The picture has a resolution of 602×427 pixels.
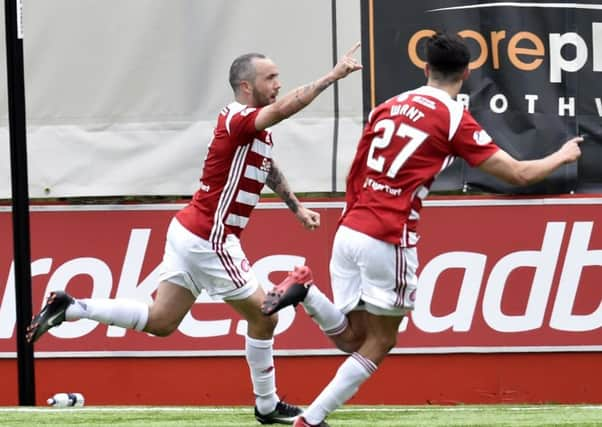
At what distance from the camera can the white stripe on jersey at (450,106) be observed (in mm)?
6633

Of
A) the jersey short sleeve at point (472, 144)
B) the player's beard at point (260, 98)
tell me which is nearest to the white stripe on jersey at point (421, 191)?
the jersey short sleeve at point (472, 144)

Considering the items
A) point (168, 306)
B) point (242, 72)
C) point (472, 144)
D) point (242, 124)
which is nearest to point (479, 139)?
point (472, 144)

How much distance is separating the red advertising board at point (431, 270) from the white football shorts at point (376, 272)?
3.36m

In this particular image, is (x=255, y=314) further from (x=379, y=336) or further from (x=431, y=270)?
(x=431, y=270)

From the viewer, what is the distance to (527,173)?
6605 millimetres

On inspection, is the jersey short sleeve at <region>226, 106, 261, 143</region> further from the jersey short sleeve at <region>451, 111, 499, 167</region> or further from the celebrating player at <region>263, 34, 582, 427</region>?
the jersey short sleeve at <region>451, 111, 499, 167</region>

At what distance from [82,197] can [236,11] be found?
1707mm

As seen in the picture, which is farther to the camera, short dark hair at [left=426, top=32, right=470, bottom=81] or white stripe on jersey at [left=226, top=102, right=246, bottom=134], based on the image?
white stripe on jersey at [left=226, top=102, right=246, bottom=134]

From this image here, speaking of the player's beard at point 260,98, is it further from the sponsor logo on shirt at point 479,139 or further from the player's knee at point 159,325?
the sponsor logo on shirt at point 479,139

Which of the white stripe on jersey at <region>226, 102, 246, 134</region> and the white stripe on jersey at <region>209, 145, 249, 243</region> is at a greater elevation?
the white stripe on jersey at <region>226, 102, 246, 134</region>

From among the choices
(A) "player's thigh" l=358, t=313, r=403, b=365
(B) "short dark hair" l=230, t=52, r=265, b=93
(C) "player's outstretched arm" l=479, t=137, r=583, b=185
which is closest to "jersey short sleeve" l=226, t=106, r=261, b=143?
(B) "short dark hair" l=230, t=52, r=265, b=93

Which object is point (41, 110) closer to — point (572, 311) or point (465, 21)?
point (465, 21)

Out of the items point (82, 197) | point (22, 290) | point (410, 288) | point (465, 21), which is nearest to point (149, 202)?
point (82, 197)

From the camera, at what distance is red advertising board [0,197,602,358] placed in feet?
33.3
